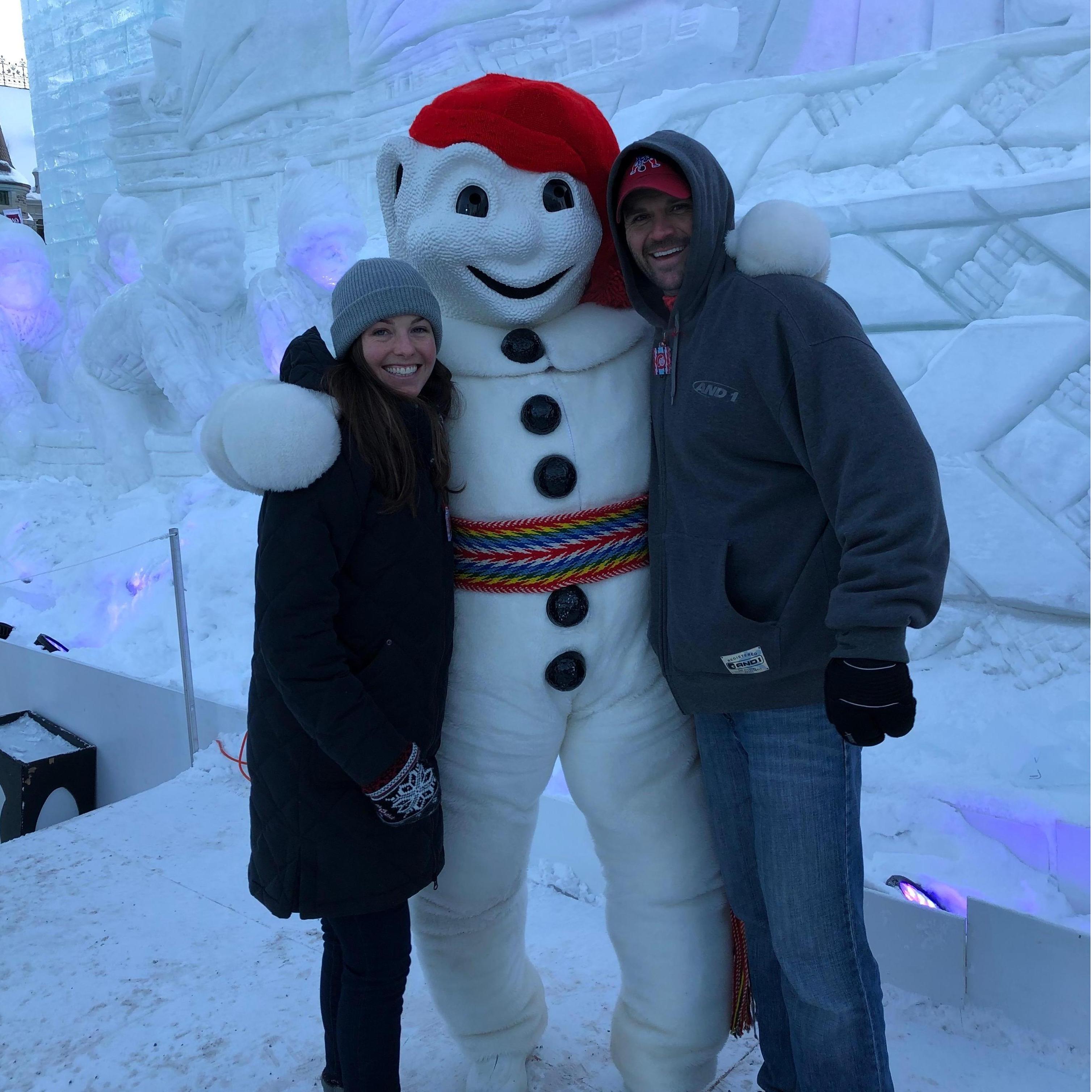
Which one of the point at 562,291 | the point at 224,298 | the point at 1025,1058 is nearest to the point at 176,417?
the point at 224,298

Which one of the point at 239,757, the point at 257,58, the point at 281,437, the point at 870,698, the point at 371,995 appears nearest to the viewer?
the point at 870,698

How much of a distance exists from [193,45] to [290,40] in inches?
33.8

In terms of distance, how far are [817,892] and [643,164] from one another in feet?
3.04

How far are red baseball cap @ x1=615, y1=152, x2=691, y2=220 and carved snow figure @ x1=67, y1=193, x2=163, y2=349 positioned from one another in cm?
470

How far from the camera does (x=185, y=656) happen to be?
2.99 m

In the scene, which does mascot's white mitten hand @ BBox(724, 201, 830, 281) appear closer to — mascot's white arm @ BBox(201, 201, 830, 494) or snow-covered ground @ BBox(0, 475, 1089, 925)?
mascot's white arm @ BBox(201, 201, 830, 494)

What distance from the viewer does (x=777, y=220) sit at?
1.14 meters

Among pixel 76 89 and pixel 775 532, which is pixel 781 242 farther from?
pixel 76 89

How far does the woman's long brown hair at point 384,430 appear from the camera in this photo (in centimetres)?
112

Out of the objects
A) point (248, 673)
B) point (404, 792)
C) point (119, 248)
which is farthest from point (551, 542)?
point (119, 248)

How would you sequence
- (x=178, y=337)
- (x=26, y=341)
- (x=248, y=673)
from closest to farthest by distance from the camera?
(x=248, y=673) → (x=178, y=337) → (x=26, y=341)

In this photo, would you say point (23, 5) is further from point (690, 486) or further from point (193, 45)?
point (690, 486)

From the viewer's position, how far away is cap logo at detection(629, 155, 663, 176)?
1138 millimetres

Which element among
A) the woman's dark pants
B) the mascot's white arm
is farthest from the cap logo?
the woman's dark pants
